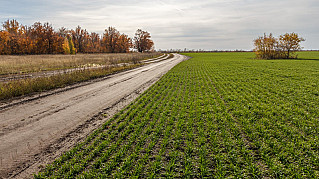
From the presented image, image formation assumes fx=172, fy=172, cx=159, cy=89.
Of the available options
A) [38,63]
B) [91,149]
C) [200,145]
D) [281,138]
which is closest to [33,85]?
[91,149]

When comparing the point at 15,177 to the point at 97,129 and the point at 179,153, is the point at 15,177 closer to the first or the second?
the point at 97,129

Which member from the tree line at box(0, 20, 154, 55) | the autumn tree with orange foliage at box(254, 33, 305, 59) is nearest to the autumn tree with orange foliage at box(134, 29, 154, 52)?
the tree line at box(0, 20, 154, 55)

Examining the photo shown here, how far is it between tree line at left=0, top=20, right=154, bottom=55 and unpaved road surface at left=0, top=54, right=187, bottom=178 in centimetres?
6292

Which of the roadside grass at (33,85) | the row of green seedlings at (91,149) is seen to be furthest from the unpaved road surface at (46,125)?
the roadside grass at (33,85)

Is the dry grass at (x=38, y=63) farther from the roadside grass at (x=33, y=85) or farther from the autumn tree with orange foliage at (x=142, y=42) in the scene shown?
the autumn tree with orange foliage at (x=142, y=42)

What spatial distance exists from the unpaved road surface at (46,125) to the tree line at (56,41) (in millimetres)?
62921

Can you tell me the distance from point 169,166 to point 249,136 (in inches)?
128

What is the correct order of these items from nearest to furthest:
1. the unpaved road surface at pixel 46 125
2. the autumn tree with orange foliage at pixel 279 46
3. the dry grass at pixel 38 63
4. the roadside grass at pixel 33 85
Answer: the unpaved road surface at pixel 46 125 → the roadside grass at pixel 33 85 → the dry grass at pixel 38 63 → the autumn tree with orange foliage at pixel 279 46

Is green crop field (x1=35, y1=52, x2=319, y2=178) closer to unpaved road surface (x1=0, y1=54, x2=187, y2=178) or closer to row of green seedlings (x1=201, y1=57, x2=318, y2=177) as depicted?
row of green seedlings (x1=201, y1=57, x2=318, y2=177)

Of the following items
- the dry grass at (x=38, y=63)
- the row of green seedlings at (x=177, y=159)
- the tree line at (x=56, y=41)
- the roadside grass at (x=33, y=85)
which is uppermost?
the tree line at (x=56, y=41)

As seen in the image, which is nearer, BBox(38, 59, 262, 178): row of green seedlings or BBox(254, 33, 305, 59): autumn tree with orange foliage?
BBox(38, 59, 262, 178): row of green seedlings

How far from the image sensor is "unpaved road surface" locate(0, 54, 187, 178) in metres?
4.64

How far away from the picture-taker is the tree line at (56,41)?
57269 mm

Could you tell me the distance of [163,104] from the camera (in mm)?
9430
